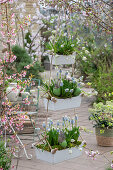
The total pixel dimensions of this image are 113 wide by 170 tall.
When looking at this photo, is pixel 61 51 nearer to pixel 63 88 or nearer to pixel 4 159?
pixel 63 88

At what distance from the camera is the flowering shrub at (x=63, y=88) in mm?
3057

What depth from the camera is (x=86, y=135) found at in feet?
17.7

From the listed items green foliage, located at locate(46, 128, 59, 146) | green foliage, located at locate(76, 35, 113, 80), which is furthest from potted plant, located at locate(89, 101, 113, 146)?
green foliage, located at locate(76, 35, 113, 80)

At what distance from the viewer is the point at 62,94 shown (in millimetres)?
3074

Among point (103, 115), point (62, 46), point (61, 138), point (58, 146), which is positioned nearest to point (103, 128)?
point (103, 115)

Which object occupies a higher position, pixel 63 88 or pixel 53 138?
pixel 63 88

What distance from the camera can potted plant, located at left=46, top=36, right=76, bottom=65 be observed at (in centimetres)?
312

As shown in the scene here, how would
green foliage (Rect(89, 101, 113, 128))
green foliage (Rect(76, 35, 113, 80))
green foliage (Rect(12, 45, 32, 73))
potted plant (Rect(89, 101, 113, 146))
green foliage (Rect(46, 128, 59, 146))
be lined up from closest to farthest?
1. green foliage (Rect(46, 128, 59, 146))
2. green foliage (Rect(89, 101, 113, 128))
3. potted plant (Rect(89, 101, 113, 146))
4. green foliage (Rect(76, 35, 113, 80))
5. green foliage (Rect(12, 45, 32, 73))

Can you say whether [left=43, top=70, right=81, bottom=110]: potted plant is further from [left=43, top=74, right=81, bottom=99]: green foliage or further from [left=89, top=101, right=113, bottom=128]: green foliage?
[left=89, top=101, right=113, bottom=128]: green foliage

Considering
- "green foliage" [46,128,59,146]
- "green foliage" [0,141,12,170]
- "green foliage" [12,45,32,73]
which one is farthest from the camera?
"green foliage" [12,45,32,73]

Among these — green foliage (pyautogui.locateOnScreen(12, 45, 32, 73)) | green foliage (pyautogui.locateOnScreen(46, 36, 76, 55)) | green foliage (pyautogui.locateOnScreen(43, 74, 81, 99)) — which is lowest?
green foliage (pyautogui.locateOnScreen(12, 45, 32, 73))

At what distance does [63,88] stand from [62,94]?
0.20 feet

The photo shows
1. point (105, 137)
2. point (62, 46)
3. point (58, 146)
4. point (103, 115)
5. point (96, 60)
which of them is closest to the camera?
point (58, 146)

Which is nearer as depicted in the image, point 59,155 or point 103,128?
point 59,155
